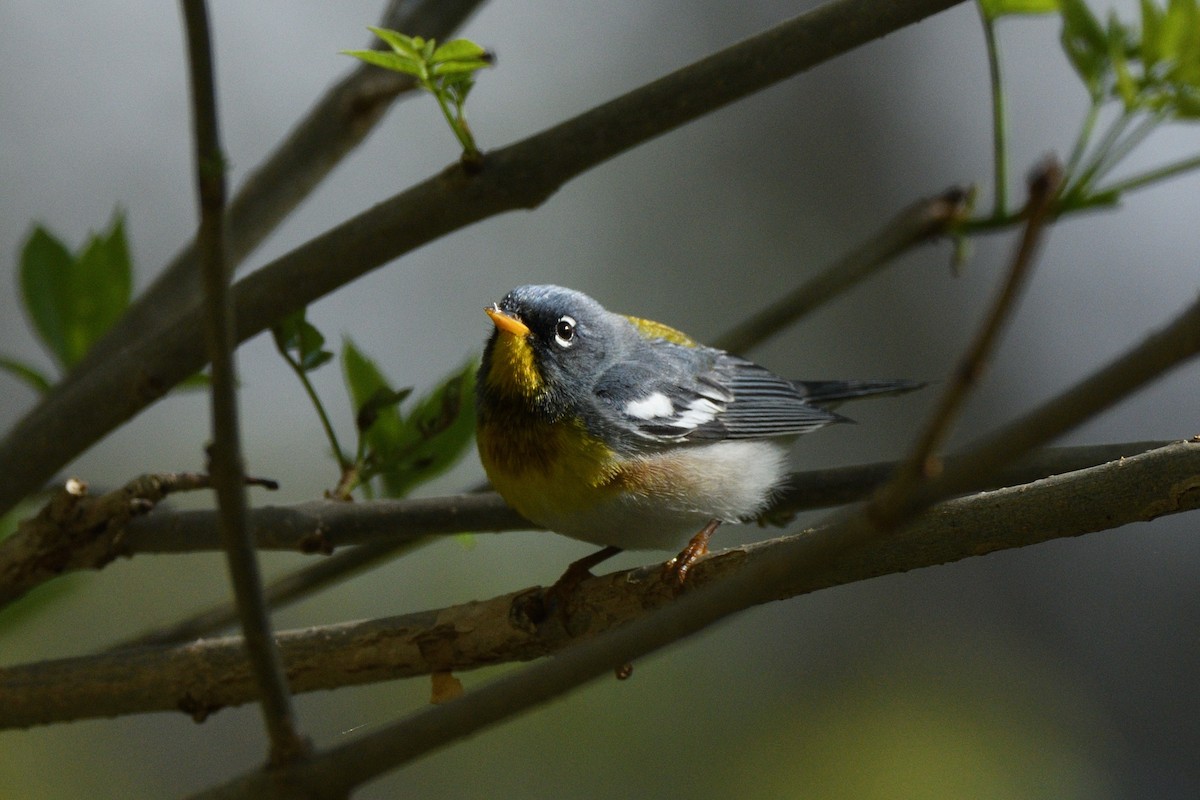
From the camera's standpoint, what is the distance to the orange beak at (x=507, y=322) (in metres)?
3.28

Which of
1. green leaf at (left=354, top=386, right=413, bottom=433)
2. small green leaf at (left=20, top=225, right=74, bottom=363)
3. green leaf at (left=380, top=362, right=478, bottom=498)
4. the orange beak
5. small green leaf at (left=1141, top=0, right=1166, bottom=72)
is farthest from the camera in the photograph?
the orange beak

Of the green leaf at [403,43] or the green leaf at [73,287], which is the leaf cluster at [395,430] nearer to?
the green leaf at [73,287]

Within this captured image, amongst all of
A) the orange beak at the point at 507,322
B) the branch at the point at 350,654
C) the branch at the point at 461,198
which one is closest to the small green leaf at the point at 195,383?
the branch at the point at 461,198

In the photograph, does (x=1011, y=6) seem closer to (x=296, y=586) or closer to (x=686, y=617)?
(x=686, y=617)

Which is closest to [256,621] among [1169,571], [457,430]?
[457,430]

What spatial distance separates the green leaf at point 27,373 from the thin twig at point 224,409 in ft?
5.09

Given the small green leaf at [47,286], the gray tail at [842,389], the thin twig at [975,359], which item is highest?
the gray tail at [842,389]

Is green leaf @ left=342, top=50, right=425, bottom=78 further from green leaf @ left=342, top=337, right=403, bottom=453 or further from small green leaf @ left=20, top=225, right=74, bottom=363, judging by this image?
small green leaf @ left=20, top=225, right=74, bottom=363

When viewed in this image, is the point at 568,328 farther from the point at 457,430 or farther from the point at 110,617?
the point at 110,617

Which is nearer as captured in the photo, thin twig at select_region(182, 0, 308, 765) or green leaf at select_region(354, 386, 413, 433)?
thin twig at select_region(182, 0, 308, 765)

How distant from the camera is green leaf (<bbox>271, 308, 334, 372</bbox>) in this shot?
2.33 meters

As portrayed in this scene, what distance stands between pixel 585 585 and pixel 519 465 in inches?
20.5

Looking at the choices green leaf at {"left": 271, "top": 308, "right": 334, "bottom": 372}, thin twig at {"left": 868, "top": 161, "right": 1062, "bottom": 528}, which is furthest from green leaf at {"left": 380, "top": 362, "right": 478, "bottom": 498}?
thin twig at {"left": 868, "top": 161, "right": 1062, "bottom": 528}

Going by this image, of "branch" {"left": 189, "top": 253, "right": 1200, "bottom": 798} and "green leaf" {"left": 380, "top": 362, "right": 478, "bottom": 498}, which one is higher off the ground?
"green leaf" {"left": 380, "top": 362, "right": 478, "bottom": 498}
